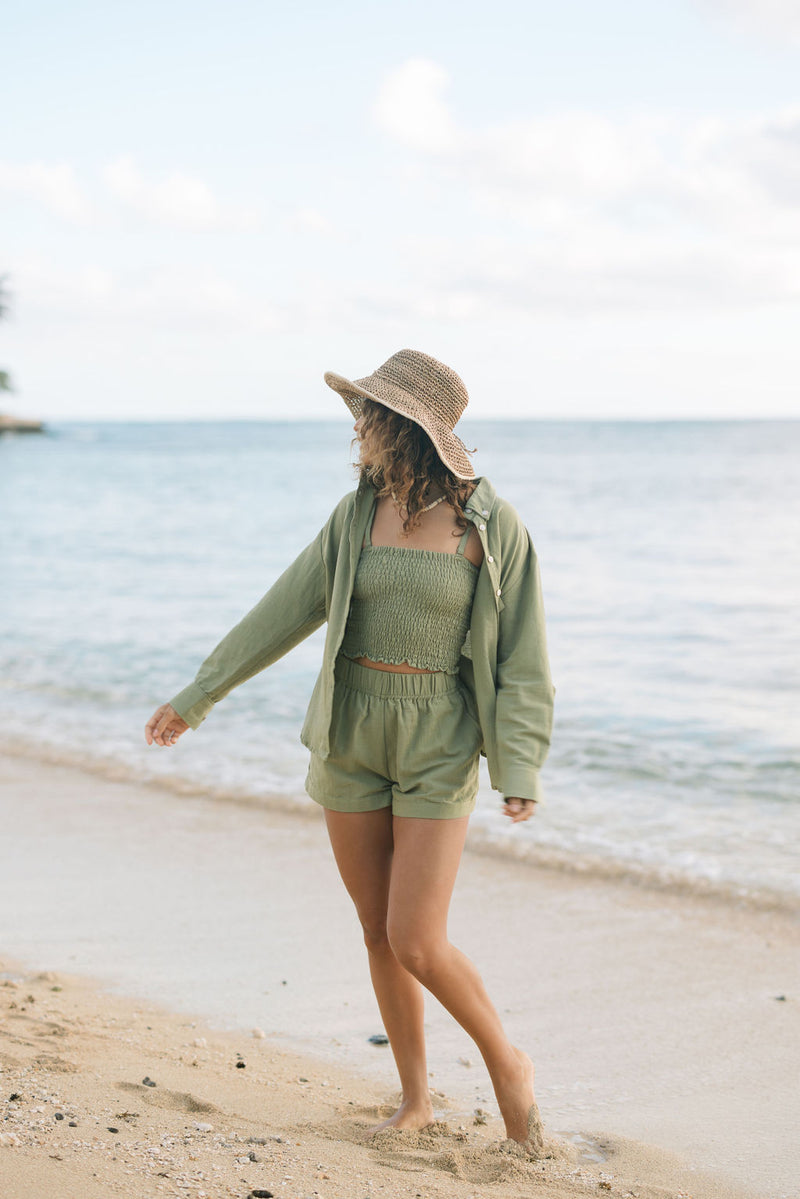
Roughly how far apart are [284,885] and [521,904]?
1.11 meters

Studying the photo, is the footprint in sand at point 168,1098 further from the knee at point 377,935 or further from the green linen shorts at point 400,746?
the green linen shorts at point 400,746

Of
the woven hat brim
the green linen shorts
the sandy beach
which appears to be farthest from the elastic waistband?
the sandy beach

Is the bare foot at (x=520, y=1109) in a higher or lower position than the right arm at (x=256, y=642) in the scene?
lower

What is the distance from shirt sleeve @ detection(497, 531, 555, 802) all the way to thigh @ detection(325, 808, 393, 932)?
342 millimetres

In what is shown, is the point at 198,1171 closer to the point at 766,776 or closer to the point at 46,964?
the point at 46,964

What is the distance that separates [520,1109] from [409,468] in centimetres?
167

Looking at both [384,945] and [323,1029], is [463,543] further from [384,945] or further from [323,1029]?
[323,1029]

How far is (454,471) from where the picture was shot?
2730 millimetres

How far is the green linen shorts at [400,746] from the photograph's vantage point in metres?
2.73

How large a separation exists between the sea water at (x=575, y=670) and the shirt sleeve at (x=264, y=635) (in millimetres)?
3038

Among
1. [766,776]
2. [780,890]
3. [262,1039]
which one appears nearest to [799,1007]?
[780,890]

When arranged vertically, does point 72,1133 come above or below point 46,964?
above

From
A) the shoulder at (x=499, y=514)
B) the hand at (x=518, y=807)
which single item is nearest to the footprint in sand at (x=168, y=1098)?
the hand at (x=518, y=807)

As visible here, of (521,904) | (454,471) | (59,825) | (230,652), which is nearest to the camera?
(454,471)
